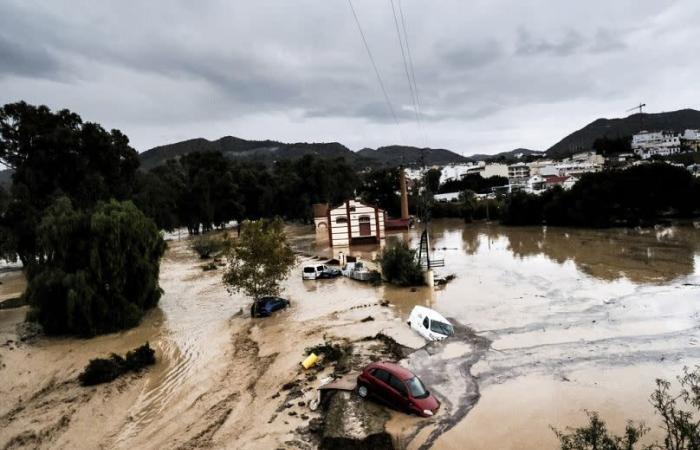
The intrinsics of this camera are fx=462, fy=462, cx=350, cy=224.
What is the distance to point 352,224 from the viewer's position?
59.0 meters

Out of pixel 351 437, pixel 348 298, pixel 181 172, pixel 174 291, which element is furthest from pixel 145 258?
pixel 181 172

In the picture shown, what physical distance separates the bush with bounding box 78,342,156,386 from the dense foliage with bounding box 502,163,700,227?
2261 inches

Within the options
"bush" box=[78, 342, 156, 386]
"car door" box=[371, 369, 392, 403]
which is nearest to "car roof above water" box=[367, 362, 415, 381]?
"car door" box=[371, 369, 392, 403]

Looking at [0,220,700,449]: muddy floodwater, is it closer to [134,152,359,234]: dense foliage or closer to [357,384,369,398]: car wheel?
[357,384,369,398]: car wheel

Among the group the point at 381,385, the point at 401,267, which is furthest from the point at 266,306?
the point at 381,385

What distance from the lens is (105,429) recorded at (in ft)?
45.5

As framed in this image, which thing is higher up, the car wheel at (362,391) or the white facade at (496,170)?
the white facade at (496,170)

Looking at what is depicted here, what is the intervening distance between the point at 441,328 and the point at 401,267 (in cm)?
1121

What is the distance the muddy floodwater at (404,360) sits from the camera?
12562 mm

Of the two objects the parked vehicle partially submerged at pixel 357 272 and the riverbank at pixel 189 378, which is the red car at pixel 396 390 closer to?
the riverbank at pixel 189 378

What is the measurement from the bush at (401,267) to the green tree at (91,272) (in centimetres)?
1491

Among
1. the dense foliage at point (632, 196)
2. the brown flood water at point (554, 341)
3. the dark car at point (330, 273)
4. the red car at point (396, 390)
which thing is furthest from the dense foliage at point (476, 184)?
the red car at point (396, 390)

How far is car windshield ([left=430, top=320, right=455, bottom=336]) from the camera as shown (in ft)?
65.0

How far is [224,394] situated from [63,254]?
565 inches
